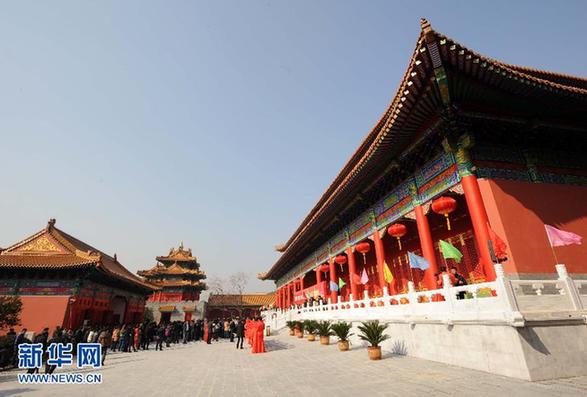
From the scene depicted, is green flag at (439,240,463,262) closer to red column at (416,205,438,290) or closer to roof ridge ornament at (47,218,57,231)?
red column at (416,205,438,290)

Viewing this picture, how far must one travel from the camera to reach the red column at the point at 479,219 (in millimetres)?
6602

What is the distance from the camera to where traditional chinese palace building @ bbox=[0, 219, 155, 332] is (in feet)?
60.7

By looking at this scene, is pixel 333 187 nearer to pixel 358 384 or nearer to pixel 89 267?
pixel 358 384

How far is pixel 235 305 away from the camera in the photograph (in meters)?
46.3

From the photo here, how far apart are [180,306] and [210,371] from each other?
3640 cm

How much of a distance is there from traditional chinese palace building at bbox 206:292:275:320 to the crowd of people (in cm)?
2133

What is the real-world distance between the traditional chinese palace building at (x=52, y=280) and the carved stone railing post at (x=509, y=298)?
21535mm

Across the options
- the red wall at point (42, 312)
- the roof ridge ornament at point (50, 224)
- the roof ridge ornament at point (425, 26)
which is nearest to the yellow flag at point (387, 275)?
the roof ridge ornament at point (425, 26)

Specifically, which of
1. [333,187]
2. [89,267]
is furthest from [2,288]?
[333,187]

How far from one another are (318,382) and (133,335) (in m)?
16.0

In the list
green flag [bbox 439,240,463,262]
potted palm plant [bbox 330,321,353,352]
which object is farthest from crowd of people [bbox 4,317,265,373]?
green flag [bbox 439,240,463,262]

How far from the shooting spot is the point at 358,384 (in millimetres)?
5180

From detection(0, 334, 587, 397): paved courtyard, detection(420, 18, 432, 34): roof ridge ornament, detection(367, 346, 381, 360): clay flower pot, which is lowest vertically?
detection(0, 334, 587, 397): paved courtyard

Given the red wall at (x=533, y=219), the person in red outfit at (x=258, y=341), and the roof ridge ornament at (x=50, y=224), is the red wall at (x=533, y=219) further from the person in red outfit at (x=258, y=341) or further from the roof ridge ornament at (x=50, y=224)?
the roof ridge ornament at (x=50, y=224)
